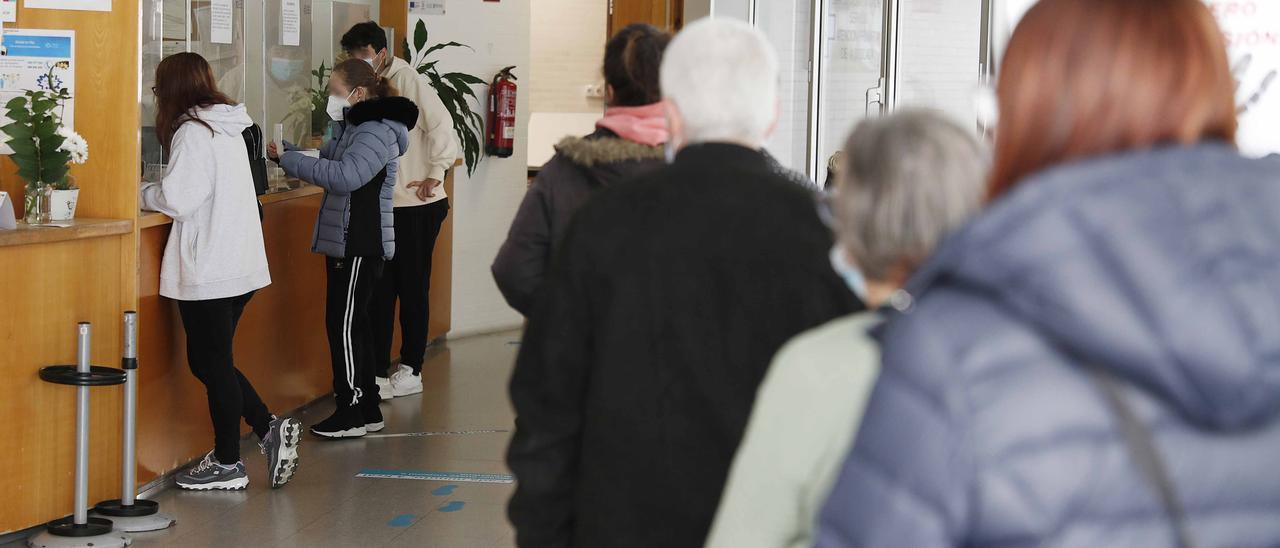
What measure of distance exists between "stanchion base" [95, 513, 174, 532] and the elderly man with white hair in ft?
9.38

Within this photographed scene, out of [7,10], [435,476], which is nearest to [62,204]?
[7,10]

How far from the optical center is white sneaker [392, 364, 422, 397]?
271 inches

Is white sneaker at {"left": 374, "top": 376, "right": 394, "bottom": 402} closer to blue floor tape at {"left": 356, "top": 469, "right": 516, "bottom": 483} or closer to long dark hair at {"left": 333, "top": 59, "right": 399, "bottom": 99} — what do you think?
blue floor tape at {"left": 356, "top": 469, "right": 516, "bottom": 483}

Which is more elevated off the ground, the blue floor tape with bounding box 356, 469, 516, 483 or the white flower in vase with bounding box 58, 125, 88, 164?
the white flower in vase with bounding box 58, 125, 88, 164

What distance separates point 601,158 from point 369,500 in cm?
259

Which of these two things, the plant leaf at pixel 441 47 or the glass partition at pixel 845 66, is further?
the plant leaf at pixel 441 47

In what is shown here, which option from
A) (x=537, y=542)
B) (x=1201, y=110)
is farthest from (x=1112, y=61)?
(x=537, y=542)

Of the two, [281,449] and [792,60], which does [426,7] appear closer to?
[792,60]

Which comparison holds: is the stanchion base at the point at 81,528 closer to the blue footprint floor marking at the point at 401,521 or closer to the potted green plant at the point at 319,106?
the blue footprint floor marking at the point at 401,521

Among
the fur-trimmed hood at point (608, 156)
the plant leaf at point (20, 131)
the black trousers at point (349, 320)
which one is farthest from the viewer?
the black trousers at point (349, 320)

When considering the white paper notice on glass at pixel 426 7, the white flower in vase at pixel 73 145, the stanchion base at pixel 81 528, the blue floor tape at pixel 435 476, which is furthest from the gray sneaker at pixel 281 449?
the white paper notice on glass at pixel 426 7

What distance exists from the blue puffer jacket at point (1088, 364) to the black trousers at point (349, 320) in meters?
4.85

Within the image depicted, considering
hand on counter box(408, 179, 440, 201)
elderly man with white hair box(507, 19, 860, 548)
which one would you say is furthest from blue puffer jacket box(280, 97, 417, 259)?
elderly man with white hair box(507, 19, 860, 548)

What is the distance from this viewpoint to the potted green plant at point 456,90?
8.09 metres
